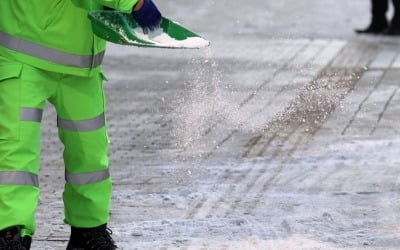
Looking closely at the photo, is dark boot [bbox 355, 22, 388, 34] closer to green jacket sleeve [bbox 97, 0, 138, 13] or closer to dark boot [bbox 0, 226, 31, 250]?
green jacket sleeve [bbox 97, 0, 138, 13]

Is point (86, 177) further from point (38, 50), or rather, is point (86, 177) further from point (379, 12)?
point (379, 12)

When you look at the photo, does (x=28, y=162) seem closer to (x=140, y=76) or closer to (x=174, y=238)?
(x=174, y=238)

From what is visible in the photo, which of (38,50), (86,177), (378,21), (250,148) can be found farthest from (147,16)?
(378,21)

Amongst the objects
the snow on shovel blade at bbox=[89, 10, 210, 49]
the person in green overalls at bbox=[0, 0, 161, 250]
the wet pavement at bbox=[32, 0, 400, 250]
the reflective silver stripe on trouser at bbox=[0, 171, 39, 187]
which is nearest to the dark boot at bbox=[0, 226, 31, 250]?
the person in green overalls at bbox=[0, 0, 161, 250]

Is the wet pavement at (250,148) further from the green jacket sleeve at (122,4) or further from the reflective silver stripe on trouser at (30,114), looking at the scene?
the green jacket sleeve at (122,4)

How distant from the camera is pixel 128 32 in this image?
4.14 meters

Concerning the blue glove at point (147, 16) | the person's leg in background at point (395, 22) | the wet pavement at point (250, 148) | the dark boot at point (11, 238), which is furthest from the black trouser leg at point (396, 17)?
the dark boot at point (11, 238)

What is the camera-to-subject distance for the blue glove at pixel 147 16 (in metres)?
4.10

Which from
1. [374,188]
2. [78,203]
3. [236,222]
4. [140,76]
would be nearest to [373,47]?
[140,76]

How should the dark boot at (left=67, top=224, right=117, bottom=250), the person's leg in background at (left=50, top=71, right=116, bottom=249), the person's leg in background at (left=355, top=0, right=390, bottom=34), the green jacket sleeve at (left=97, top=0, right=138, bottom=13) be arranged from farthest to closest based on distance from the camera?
1. the person's leg in background at (left=355, top=0, right=390, bottom=34)
2. the dark boot at (left=67, top=224, right=117, bottom=250)
3. the person's leg in background at (left=50, top=71, right=116, bottom=249)
4. the green jacket sleeve at (left=97, top=0, right=138, bottom=13)

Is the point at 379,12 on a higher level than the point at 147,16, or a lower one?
lower

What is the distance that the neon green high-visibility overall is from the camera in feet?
13.4

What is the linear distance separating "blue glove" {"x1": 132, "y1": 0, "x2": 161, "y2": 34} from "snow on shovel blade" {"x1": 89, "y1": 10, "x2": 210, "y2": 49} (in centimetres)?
3

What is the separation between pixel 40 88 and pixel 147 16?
1.53ft
